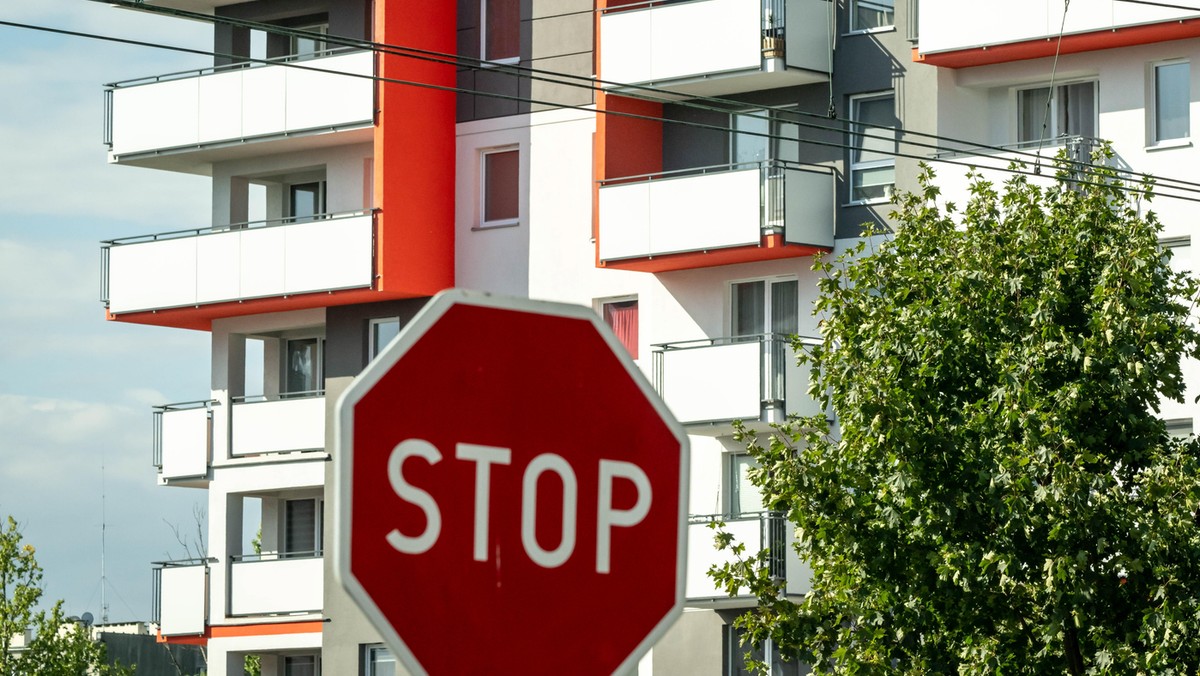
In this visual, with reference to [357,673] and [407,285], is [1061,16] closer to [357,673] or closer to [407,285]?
[407,285]

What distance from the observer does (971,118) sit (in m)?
34.8

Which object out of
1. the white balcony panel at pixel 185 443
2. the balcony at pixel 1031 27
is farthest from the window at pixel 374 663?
the balcony at pixel 1031 27

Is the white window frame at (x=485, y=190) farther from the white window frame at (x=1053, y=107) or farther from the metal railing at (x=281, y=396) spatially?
the white window frame at (x=1053, y=107)

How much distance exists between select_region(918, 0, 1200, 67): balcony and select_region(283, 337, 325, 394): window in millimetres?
13922

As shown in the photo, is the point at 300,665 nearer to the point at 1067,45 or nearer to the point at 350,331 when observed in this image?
the point at 350,331

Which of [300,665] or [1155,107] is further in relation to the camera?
[300,665]

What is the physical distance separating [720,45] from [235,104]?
9.70 metres

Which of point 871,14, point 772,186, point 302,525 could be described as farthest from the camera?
point 302,525

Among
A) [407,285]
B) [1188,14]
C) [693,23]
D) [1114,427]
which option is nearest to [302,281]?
[407,285]

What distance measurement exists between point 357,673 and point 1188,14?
61.2 ft

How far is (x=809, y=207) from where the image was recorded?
35.9 meters

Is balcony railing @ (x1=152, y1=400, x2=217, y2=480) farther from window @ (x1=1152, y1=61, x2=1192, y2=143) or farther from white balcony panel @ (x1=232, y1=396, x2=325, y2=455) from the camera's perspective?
window @ (x1=1152, y1=61, x2=1192, y2=143)

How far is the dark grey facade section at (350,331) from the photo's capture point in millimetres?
41094

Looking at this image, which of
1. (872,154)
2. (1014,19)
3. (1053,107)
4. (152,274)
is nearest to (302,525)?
(152,274)
